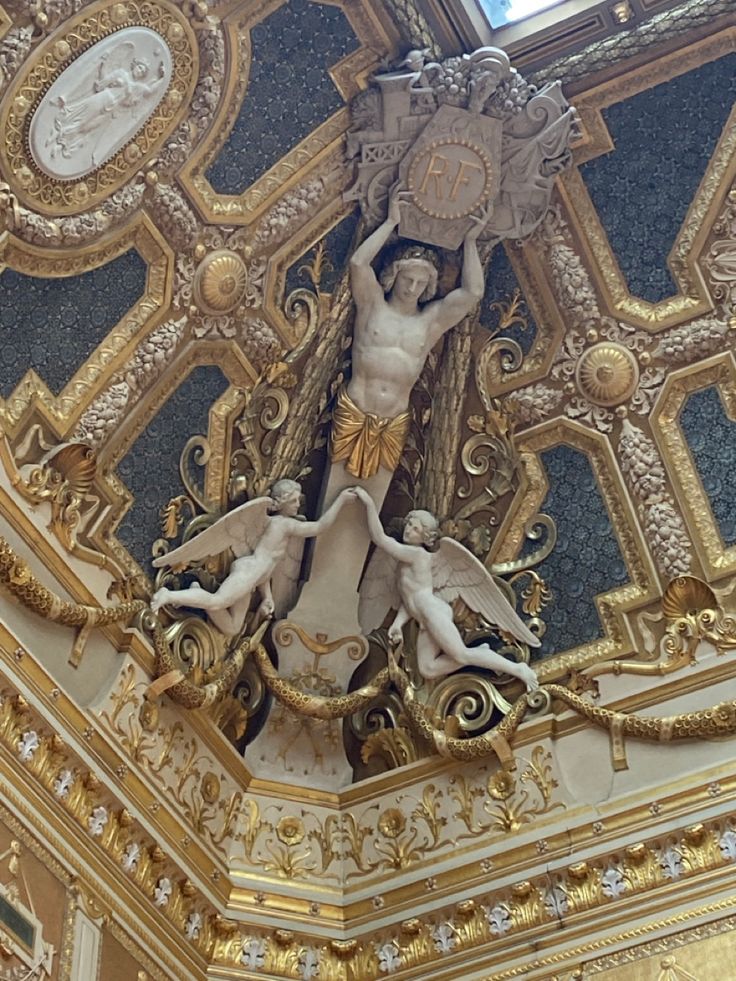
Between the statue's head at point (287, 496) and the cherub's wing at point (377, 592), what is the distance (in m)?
0.76

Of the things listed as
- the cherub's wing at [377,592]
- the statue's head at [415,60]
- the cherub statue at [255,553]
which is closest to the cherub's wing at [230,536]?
the cherub statue at [255,553]

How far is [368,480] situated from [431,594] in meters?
0.96

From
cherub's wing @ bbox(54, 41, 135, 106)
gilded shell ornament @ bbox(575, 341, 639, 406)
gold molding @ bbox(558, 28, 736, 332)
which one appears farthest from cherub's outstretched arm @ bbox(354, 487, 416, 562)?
cherub's wing @ bbox(54, 41, 135, 106)

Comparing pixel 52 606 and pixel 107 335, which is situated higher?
pixel 107 335

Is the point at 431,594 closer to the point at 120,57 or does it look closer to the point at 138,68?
the point at 138,68

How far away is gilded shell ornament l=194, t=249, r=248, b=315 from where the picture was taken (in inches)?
391

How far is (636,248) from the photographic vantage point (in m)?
10.6

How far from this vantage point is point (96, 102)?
9.02 m

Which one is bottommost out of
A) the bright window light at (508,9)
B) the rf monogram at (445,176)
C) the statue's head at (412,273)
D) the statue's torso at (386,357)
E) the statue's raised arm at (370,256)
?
the statue's torso at (386,357)

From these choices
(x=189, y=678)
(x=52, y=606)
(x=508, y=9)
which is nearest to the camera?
(x=52, y=606)

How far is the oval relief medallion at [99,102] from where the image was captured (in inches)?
346

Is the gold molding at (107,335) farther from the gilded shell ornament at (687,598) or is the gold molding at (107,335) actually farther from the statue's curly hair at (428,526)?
the gilded shell ornament at (687,598)

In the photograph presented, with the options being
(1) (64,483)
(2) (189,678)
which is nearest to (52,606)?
(1) (64,483)

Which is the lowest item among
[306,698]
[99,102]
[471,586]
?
[471,586]
